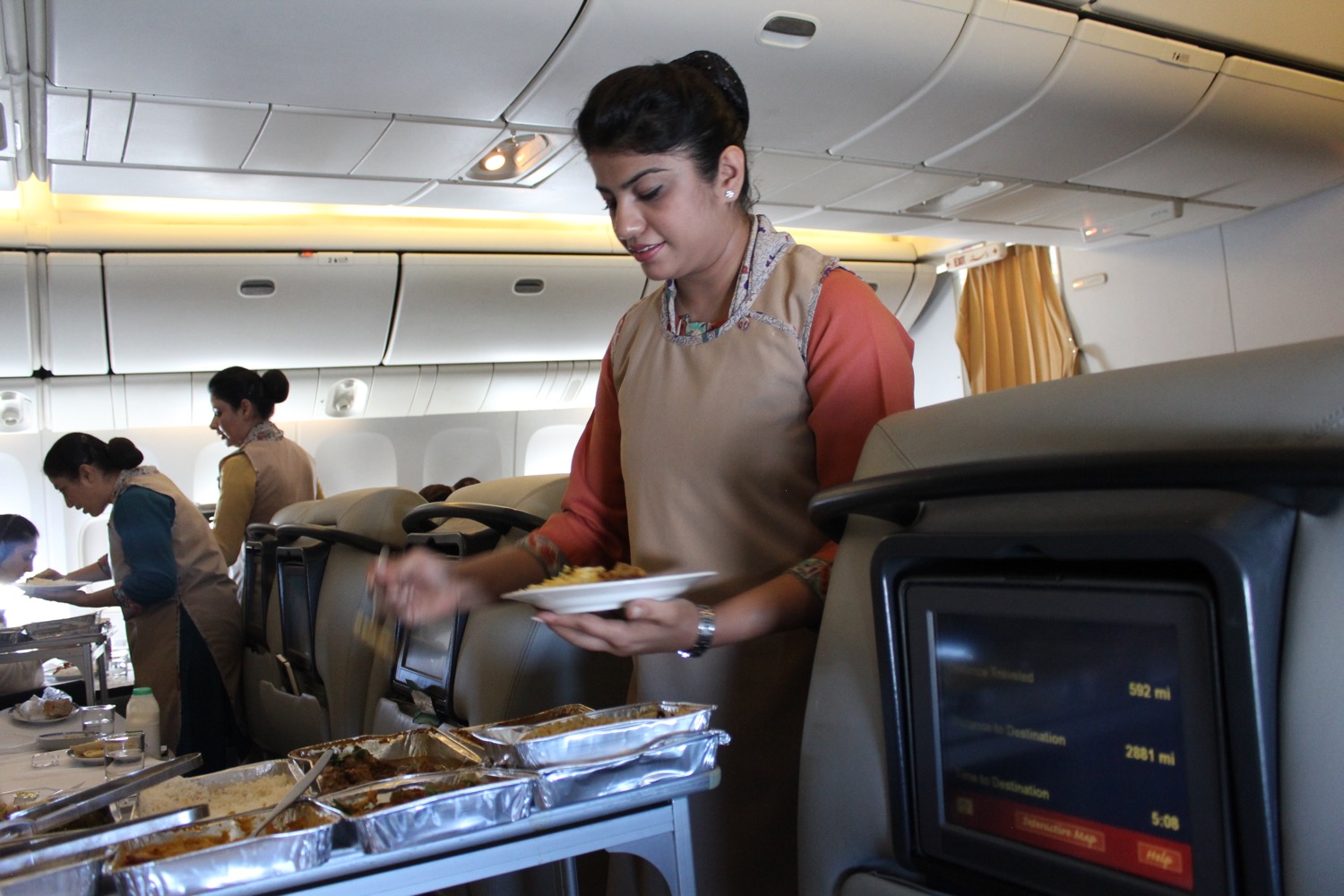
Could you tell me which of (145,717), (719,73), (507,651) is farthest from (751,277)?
(145,717)

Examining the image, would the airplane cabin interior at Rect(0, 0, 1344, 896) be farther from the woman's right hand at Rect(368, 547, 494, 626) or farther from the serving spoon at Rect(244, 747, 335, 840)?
the woman's right hand at Rect(368, 547, 494, 626)

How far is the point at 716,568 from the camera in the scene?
4.99ft

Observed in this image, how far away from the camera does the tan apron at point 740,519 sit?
4.85 feet

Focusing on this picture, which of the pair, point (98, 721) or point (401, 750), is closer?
point (401, 750)

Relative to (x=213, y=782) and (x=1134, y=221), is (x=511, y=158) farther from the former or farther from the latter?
(x=1134, y=221)

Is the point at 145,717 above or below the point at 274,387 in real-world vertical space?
below

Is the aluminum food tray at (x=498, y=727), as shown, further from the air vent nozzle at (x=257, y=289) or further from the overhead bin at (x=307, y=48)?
the air vent nozzle at (x=257, y=289)

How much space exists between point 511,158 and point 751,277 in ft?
9.41

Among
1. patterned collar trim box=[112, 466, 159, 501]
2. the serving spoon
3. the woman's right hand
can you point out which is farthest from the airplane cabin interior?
patterned collar trim box=[112, 466, 159, 501]

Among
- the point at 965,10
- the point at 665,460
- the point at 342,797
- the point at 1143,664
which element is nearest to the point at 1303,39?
the point at 965,10

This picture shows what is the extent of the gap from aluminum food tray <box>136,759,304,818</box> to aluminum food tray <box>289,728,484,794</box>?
0.06 feet

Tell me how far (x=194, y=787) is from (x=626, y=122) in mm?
1028

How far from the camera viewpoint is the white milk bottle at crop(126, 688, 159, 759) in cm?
325

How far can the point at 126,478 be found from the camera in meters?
4.41
